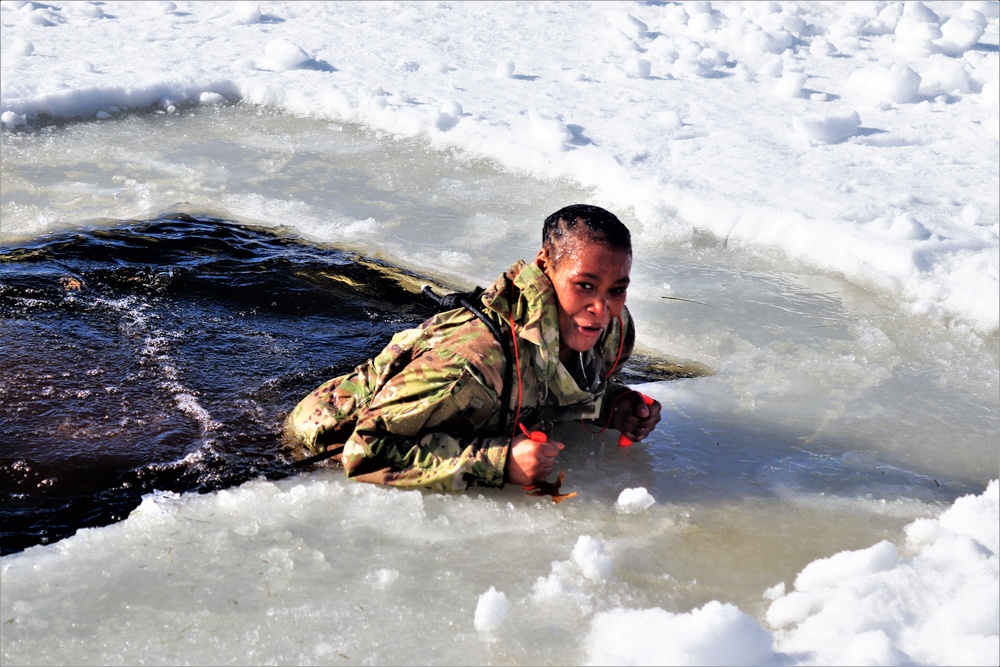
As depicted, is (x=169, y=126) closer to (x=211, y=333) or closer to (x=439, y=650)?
(x=211, y=333)

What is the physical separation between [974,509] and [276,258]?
3.47 metres

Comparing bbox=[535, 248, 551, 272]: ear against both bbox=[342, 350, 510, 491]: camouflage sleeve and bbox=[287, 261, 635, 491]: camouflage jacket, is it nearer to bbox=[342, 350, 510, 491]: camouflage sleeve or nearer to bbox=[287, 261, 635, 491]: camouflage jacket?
bbox=[287, 261, 635, 491]: camouflage jacket

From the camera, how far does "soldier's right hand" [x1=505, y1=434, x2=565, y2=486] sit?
2.83 meters

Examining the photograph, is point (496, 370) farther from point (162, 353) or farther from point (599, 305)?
point (162, 353)

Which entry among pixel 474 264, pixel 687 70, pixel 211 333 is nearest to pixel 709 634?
pixel 211 333

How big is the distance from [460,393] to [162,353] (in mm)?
1781

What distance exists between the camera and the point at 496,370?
9.40 ft

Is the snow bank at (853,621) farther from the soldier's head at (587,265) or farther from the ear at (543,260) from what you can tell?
the ear at (543,260)

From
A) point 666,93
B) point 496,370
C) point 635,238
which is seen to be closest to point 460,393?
point 496,370

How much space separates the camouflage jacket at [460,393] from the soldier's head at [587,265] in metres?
0.06

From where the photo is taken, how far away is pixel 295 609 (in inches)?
98.0

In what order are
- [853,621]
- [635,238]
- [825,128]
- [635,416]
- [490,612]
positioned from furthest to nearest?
[825,128] < [635,238] < [635,416] < [490,612] < [853,621]

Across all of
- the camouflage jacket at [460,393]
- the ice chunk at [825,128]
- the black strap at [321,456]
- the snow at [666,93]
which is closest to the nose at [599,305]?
the camouflage jacket at [460,393]

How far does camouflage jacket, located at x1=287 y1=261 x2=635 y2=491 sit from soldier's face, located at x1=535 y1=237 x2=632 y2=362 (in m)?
0.04
